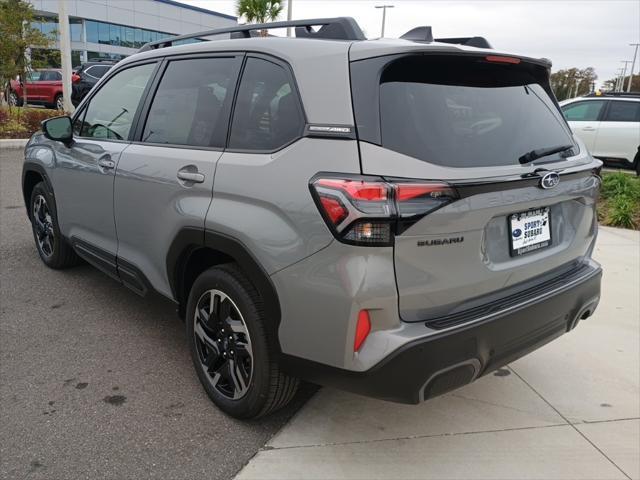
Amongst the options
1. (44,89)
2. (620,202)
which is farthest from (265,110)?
(44,89)

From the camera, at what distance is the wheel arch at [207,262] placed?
2.36 metres

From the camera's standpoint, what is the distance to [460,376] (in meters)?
2.22

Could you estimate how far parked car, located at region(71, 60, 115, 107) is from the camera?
55.2 ft

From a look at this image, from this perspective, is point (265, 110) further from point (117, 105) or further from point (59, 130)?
point (59, 130)

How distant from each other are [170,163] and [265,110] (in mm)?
694

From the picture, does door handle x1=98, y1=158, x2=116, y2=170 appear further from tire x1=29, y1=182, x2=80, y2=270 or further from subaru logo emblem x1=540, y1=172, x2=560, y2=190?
subaru logo emblem x1=540, y1=172, x2=560, y2=190

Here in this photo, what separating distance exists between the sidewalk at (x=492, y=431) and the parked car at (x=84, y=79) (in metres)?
15.6

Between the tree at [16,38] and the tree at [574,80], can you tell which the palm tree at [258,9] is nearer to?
the tree at [16,38]

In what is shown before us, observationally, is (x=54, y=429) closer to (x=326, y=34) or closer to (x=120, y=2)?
(x=326, y=34)

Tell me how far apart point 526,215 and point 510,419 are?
118 centimetres

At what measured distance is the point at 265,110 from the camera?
255 centimetres

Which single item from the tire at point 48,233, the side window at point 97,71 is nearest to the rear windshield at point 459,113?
the tire at point 48,233

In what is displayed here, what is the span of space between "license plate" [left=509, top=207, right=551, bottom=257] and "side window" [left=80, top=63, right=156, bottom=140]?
7.74 feet

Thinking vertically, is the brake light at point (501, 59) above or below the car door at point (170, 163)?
above
